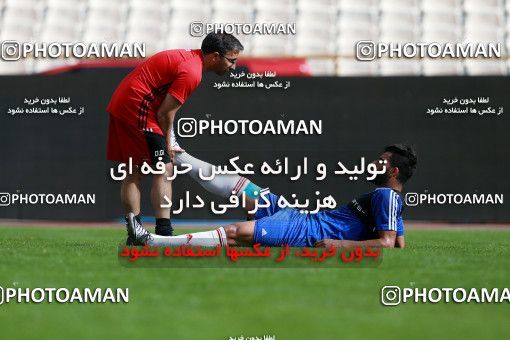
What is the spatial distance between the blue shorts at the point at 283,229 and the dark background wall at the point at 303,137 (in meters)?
6.84

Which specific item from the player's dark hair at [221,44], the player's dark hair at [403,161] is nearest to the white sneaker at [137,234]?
the player's dark hair at [221,44]

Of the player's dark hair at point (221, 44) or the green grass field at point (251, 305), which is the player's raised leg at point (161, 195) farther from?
the player's dark hair at point (221, 44)

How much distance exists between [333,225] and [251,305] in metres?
2.18

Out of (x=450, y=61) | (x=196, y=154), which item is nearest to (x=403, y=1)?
(x=450, y=61)

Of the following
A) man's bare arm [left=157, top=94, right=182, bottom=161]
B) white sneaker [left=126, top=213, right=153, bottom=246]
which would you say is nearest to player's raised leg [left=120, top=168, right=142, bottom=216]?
white sneaker [left=126, top=213, right=153, bottom=246]

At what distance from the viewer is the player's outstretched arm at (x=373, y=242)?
577 cm

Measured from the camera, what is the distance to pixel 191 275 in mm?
4941

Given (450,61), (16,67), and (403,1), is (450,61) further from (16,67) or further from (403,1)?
(16,67)

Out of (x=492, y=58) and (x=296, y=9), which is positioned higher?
(x=296, y=9)

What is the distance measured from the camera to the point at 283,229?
607 cm

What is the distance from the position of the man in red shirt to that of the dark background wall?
21.0 feet

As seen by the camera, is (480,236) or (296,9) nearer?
(480,236)

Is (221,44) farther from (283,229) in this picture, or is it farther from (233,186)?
(283,229)

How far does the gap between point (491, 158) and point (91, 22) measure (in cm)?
777
